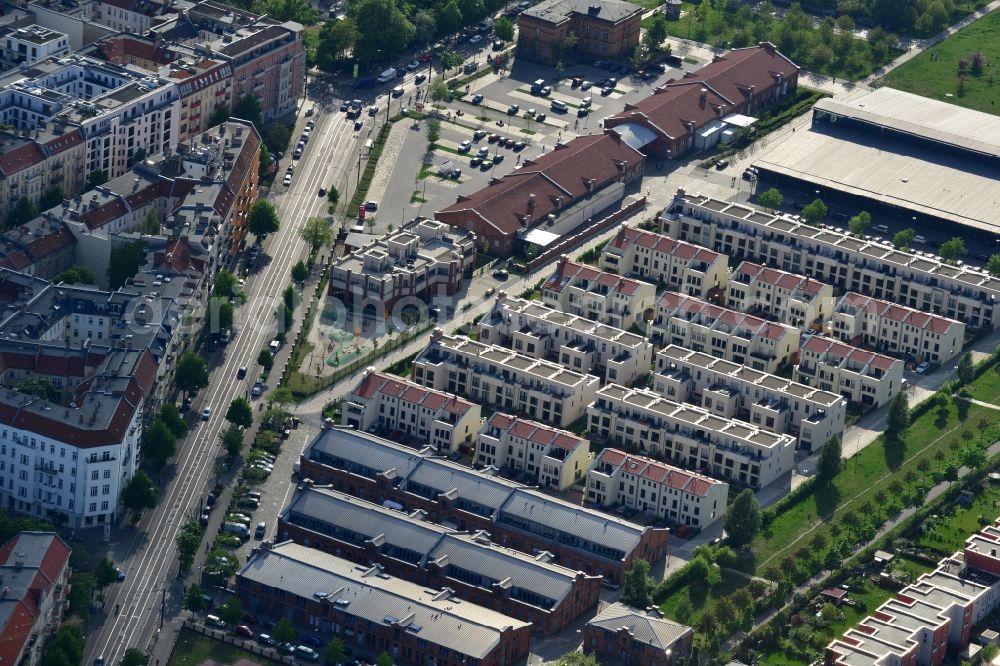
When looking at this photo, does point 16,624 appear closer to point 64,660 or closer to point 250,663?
point 64,660

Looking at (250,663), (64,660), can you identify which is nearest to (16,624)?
(64,660)
